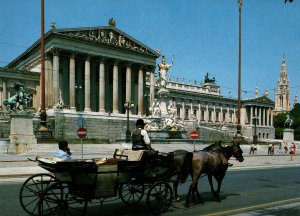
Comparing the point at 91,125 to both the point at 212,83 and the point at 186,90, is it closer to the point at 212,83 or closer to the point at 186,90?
the point at 186,90

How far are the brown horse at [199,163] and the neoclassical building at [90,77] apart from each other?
136 ft

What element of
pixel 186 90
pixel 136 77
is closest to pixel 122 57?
pixel 136 77

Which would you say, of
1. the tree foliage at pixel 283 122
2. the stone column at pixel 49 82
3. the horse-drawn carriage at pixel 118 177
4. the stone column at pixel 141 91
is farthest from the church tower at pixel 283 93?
the horse-drawn carriage at pixel 118 177

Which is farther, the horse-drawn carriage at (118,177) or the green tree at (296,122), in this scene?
the green tree at (296,122)

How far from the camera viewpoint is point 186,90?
11106 centimetres

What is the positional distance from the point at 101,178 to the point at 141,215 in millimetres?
1510

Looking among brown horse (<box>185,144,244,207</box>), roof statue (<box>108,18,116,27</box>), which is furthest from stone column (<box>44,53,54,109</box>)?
brown horse (<box>185,144,244,207</box>)

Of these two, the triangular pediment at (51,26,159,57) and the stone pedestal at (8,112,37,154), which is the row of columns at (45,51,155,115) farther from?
the stone pedestal at (8,112,37,154)

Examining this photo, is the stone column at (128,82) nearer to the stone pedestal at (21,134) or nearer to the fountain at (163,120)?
the fountain at (163,120)

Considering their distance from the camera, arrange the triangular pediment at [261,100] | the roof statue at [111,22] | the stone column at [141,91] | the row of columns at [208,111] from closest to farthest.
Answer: the roof statue at [111,22] < the stone column at [141,91] < the row of columns at [208,111] < the triangular pediment at [261,100]

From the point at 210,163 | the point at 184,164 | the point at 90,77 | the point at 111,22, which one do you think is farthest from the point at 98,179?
the point at 111,22

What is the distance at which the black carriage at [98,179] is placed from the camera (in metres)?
8.01

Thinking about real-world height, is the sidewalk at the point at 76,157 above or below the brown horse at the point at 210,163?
below

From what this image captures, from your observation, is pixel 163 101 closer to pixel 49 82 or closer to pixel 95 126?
pixel 95 126
